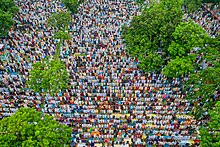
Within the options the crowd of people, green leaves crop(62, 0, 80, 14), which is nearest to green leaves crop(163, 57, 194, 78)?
the crowd of people

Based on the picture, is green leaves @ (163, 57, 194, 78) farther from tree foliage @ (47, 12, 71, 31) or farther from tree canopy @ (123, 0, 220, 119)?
tree foliage @ (47, 12, 71, 31)

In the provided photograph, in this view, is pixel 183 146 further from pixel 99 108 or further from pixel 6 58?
pixel 6 58

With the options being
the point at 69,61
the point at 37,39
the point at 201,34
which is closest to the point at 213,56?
the point at 201,34

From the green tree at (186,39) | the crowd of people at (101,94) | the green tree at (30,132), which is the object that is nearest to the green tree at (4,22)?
the crowd of people at (101,94)

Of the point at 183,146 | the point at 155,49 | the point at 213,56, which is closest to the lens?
the point at 183,146

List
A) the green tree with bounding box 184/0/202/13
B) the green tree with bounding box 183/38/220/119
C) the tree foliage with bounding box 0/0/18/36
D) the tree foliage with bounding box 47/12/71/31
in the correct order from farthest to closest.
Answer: the green tree with bounding box 184/0/202/13 < the tree foliage with bounding box 47/12/71/31 < the tree foliage with bounding box 0/0/18/36 < the green tree with bounding box 183/38/220/119

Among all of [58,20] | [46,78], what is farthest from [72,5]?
[46,78]

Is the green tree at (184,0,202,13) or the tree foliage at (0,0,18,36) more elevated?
the green tree at (184,0,202,13)
